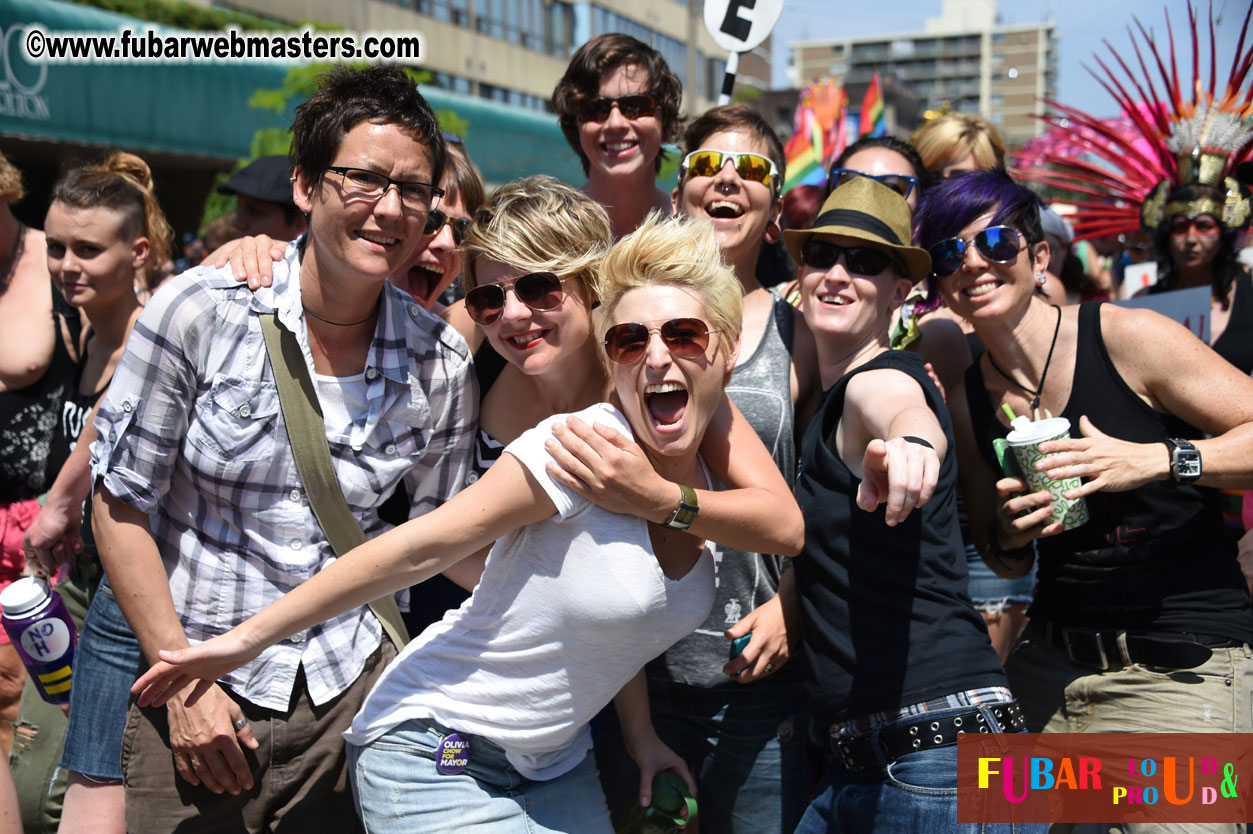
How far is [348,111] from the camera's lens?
2.52m

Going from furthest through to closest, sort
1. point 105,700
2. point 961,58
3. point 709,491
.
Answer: point 961,58 < point 105,700 < point 709,491

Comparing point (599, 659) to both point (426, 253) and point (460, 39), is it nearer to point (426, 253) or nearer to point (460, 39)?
point (426, 253)

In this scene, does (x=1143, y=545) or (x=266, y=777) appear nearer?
(x=266, y=777)

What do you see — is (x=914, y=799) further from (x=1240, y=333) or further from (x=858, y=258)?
(x=1240, y=333)

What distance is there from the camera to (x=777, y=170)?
11.3 feet

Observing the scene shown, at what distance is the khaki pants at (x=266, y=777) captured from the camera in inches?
101

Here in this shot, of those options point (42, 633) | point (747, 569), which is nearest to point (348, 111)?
point (747, 569)

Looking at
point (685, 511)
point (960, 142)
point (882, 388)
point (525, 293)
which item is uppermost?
point (960, 142)

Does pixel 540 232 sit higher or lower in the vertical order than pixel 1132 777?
higher

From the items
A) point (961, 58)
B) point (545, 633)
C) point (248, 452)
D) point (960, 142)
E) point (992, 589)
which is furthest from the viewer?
point (961, 58)

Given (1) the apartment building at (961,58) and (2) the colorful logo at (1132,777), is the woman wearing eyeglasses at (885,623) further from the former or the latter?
(1) the apartment building at (961,58)

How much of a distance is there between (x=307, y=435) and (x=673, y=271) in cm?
101

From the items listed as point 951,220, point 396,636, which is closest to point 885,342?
point 951,220

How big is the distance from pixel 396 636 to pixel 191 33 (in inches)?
665
